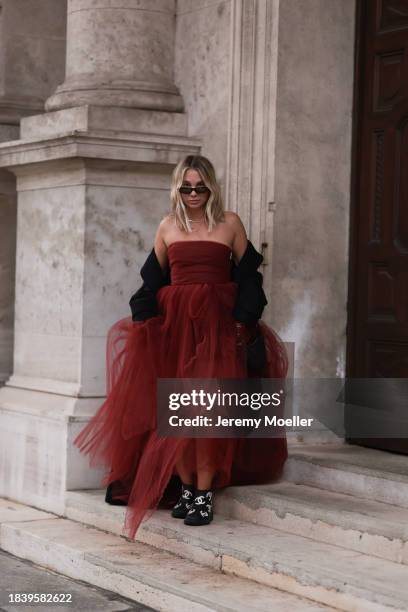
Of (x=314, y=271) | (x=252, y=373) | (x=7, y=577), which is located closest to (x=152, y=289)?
(x=252, y=373)

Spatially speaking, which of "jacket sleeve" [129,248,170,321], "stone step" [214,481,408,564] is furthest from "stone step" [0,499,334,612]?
"jacket sleeve" [129,248,170,321]

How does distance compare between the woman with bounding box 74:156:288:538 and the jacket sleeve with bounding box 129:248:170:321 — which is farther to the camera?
the jacket sleeve with bounding box 129:248:170:321

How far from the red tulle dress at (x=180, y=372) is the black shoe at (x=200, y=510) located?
0.17 metres

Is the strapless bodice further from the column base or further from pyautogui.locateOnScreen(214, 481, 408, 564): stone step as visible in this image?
the column base

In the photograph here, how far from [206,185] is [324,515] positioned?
5.96ft

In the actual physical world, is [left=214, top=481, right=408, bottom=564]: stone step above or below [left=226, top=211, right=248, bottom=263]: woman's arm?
below

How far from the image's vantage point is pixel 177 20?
27.0 feet

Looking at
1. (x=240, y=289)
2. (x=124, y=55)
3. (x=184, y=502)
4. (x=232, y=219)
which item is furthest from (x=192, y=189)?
(x=124, y=55)

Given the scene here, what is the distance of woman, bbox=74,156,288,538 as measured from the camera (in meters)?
6.65

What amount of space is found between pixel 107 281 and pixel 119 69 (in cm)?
139

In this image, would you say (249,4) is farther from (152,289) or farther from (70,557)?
(70,557)

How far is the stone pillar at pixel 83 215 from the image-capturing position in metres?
7.75

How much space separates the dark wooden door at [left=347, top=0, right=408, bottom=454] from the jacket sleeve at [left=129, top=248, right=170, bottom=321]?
134 cm

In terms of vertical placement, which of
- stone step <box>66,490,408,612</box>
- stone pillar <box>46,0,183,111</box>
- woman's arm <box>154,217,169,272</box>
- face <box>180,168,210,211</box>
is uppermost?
stone pillar <box>46,0,183,111</box>
